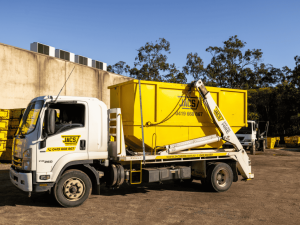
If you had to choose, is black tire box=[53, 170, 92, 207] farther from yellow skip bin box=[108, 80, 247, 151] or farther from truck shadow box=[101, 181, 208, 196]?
yellow skip bin box=[108, 80, 247, 151]

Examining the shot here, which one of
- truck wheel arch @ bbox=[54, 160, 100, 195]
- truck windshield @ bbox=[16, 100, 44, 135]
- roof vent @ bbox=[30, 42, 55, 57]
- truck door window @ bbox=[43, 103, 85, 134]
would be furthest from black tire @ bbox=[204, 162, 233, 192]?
roof vent @ bbox=[30, 42, 55, 57]

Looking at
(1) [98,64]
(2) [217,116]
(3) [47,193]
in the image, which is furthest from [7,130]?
(1) [98,64]

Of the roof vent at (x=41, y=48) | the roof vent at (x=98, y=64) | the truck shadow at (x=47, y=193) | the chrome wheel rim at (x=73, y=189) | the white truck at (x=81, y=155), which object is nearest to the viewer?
the white truck at (x=81, y=155)

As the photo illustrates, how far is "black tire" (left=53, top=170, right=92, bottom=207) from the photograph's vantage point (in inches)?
270

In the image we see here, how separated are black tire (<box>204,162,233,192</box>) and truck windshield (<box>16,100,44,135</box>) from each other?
5223mm

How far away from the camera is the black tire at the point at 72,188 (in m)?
6.86

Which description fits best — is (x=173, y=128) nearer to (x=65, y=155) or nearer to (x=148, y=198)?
(x=148, y=198)

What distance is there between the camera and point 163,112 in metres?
8.59

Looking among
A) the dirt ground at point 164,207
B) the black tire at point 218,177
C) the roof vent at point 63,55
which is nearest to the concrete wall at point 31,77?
the roof vent at point 63,55

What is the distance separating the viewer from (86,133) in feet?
23.7

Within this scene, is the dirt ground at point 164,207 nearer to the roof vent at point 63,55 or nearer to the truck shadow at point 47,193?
the truck shadow at point 47,193

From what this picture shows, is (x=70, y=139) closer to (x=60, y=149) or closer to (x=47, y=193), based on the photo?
(x=60, y=149)

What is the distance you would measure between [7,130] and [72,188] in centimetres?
1094

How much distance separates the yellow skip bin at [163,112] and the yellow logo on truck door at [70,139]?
162cm
